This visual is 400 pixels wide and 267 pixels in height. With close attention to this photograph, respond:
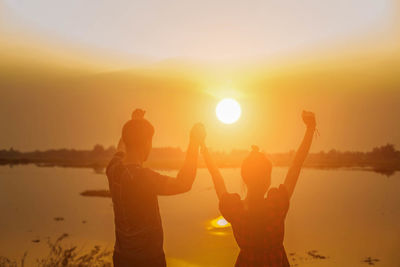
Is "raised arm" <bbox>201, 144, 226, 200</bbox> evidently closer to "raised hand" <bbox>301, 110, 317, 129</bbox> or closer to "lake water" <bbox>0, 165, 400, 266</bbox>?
"raised hand" <bbox>301, 110, 317, 129</bbox>

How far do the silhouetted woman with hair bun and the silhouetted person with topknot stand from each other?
0.47 metres

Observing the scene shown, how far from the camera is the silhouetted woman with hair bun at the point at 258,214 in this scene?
2.71 meters

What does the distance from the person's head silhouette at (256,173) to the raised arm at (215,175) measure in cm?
21

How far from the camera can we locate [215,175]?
112 inches

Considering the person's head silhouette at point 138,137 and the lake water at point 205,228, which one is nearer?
the person's head silhouette at point 138,137

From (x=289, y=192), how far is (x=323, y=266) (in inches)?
1074

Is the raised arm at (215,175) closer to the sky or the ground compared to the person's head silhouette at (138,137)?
closer to the ground

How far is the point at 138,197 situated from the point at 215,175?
68 cm

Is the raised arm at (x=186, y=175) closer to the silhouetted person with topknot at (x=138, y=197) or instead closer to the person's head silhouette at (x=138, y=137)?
the silhouetted person with topknot at (x=138, y=197)

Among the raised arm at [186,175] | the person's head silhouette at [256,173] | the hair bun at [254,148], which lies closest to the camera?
the raised arm at [186,175]

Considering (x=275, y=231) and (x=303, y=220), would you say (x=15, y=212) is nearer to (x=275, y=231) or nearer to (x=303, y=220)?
(x=303, y=220)

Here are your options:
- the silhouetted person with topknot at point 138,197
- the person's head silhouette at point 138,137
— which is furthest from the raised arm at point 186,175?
the person's head silhouette at point 138,137

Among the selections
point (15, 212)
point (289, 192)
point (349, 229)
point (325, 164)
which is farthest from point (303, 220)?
point (325, 164)

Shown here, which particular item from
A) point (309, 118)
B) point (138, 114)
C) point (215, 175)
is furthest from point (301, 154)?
point (138, 114)
